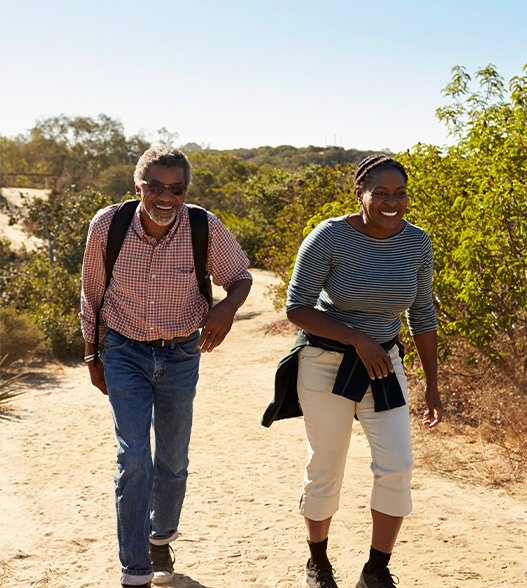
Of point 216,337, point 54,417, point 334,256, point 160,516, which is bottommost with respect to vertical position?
point 54,417

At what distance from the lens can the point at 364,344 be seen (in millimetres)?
2590

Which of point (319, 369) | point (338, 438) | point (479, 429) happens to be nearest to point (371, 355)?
point (319, 369)

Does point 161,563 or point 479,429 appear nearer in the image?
point 161,563

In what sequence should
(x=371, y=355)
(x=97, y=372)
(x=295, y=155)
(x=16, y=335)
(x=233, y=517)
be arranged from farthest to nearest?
(x=295, y=155)
(x=16, y=335)
(x=233, y=517)
(x=97, y=372)
(x=371, y=355)

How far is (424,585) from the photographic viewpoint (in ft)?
10.2

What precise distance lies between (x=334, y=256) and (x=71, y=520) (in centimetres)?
247

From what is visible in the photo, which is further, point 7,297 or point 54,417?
point 7,297

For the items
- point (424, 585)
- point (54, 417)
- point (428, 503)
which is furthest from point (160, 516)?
point (54, 417)

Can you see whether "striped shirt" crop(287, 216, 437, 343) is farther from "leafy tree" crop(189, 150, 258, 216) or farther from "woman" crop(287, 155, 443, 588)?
"leafy tree" crop(189, 150, 258, 216)

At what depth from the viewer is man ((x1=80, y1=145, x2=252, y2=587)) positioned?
2695mm

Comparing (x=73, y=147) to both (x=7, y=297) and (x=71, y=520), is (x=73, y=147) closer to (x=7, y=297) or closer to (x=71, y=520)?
(x=7, y=297)

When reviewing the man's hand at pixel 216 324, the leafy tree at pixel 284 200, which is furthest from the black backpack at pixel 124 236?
the leafy tree at pixel 284 200

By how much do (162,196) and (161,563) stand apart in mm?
1737

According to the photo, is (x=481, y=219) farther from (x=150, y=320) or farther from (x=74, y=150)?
(x=74, y=150)
